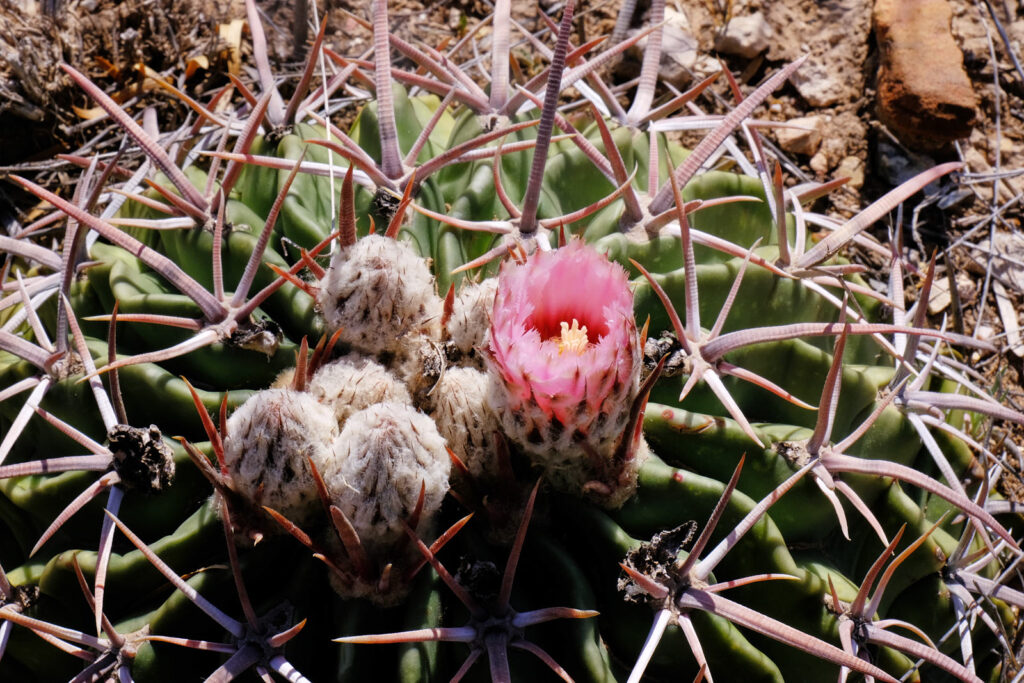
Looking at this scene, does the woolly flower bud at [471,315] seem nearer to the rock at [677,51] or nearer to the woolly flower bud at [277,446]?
the woolly flower bud at [277,446]

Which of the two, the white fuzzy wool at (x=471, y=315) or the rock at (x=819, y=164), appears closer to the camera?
the white fuzzy wool at (x=471, y=315)

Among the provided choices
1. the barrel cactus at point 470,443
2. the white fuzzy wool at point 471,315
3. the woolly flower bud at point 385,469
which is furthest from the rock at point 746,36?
the woolly flower bud at point 385,469

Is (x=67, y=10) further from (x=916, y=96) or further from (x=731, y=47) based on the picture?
(x=916, y=96)

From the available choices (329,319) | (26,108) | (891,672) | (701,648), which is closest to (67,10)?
(26,108)

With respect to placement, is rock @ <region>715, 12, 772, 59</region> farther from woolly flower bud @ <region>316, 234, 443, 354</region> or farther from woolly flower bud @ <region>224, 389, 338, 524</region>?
woolly flower bud @ <region>224, 389, 338, 524</region>

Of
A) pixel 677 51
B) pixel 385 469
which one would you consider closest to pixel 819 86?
pixel 677 51

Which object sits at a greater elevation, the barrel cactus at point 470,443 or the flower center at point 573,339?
the flower center at point 573,339
